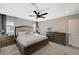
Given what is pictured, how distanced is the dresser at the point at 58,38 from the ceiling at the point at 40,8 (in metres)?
0.60

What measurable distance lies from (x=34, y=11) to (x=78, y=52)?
1.76 meters

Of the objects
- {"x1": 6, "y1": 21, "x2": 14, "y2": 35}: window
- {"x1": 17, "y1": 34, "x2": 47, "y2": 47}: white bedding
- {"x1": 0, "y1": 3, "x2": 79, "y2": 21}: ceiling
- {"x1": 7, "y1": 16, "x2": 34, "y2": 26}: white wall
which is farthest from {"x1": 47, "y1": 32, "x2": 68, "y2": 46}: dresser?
{"x1": 6, "y1": 21, "x2": 14, "y2": 35}: window

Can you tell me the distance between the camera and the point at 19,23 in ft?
6.73

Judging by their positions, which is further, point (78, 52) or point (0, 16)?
point (0, 16)

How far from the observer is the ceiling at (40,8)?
1.75 m

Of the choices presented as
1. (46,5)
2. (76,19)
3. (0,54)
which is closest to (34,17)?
(46,5)

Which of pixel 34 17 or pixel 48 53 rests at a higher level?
pixel 34 17

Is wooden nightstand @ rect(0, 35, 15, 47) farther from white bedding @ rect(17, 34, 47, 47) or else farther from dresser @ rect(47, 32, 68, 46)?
dresser @ rect(47, 32, 68, 46)

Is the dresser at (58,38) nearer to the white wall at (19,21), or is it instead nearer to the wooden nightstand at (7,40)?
the white wall at (19,21)

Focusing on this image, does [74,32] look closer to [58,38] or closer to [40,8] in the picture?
[58,38]

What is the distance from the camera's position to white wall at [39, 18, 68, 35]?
2.05 m
